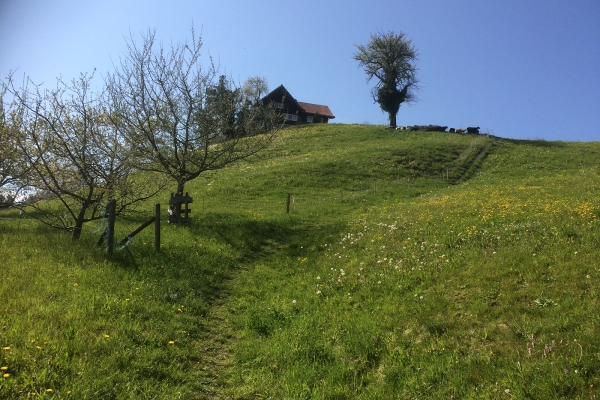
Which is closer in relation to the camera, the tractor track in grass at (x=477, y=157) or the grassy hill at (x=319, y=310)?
the grassy hill at (x=319, y=310)

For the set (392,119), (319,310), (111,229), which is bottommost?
(319,310)

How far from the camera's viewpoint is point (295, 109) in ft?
300

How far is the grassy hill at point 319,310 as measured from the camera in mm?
5887

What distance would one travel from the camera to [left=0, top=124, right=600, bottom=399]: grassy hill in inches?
232

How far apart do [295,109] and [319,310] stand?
85.1 metres

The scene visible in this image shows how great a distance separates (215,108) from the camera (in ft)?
62.1

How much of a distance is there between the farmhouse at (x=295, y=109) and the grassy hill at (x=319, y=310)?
6720cm

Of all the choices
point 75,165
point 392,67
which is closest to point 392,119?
point 392,67

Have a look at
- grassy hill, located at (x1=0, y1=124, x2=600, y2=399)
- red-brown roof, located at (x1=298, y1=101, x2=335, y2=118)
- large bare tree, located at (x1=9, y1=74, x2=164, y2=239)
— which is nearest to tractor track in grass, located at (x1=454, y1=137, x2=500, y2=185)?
grassy hill, located at (x1=0, y1=124, x2=600, y2=399)

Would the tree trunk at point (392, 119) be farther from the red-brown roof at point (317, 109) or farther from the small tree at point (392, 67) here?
the red-brown roof at point (317, 109)

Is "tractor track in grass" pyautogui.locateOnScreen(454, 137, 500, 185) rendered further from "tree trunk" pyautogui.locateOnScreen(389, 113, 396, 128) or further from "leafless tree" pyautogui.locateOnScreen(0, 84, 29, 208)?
"leafless tree" pyautogui.locateOnScreen(0, 84, 29, 208)

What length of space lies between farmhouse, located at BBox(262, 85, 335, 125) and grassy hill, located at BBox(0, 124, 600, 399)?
67203mm

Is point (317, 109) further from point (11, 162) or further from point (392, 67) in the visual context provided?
point (11, 162)

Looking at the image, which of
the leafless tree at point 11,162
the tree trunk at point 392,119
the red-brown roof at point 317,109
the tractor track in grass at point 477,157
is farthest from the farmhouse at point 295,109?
the leafless tree at point 11,162
